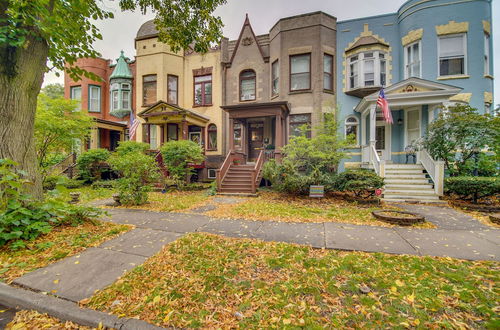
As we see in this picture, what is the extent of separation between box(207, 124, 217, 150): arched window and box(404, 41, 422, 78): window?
484 inches

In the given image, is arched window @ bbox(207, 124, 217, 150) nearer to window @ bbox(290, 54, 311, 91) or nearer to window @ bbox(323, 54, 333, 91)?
window @ bbox(290, 54, 311, 91)

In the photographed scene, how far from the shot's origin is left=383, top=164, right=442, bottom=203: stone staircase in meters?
8.50

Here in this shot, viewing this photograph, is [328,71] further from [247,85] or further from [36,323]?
[36,323]

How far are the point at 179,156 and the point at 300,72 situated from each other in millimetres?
9050

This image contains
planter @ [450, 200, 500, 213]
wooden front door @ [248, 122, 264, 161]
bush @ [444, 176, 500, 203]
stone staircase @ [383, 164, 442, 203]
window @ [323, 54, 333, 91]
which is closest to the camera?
planter @ [450, 200, 500, 213]

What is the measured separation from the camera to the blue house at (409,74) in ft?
33.0

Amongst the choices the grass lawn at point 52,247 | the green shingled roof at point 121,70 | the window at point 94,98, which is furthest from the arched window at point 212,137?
the grass lawn at point 52,247

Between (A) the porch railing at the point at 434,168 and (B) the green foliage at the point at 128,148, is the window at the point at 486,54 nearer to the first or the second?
(A) the porch railing at the point at 434,168

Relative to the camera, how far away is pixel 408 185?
29.7ft

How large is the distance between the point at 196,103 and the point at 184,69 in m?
2.82

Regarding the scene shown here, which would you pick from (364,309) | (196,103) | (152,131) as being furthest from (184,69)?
(364,309)

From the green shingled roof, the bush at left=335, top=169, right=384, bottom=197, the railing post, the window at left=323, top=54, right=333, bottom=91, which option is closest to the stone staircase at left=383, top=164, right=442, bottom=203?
the railing post

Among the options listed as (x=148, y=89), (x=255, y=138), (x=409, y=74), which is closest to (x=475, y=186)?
(x=409, y=74)

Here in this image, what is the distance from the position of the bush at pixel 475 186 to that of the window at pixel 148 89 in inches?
704
